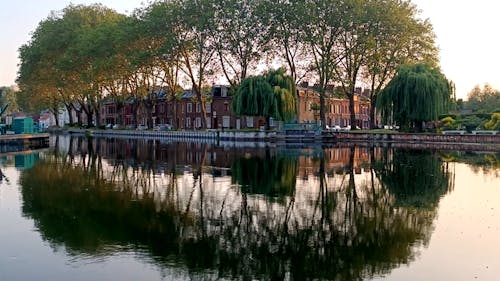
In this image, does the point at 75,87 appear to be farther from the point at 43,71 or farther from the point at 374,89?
the point at 374,89

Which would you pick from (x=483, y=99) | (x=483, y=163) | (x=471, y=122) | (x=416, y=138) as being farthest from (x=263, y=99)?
(x=483, y=99)

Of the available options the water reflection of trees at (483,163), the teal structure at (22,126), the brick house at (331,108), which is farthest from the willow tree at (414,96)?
the teal structure at (22,126)

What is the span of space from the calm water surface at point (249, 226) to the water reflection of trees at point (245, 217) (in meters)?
0.04

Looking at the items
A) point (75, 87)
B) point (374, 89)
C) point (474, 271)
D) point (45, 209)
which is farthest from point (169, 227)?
point (75, 87)

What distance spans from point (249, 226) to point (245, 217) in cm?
124

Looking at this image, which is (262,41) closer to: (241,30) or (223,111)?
(241,30)

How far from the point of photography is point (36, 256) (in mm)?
12070

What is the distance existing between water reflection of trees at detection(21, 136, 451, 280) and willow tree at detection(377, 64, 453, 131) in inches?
1245

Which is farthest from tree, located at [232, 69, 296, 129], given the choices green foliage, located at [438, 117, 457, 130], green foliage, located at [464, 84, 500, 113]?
green foliage, located at [464, 84, 500, 113]

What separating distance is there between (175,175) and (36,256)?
1520 centimetres

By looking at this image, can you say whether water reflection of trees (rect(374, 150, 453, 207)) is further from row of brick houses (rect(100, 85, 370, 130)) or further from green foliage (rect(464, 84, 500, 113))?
green foliage (rect(464, 84, 500, 113))

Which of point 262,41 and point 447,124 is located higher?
point 262,41

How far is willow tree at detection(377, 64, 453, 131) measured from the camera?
190 ft

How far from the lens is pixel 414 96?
191 ft
